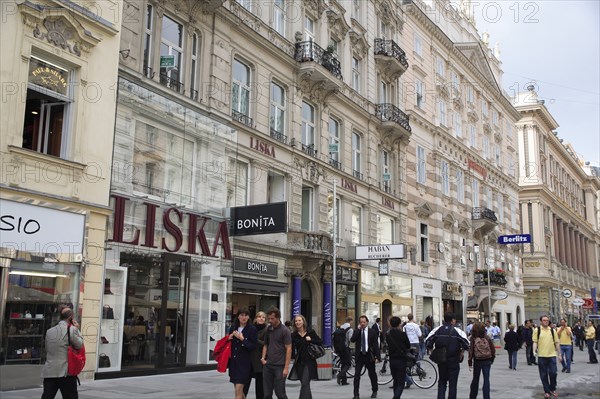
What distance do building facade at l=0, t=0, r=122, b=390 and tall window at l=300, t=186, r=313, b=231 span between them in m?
11.3

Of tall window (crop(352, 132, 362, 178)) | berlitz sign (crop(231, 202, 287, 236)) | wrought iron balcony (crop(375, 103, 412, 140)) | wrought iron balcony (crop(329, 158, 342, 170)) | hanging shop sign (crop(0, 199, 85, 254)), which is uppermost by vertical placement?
wrought iron balcony (crop(375, 103, 412, 140))

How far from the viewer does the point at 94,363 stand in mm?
15297

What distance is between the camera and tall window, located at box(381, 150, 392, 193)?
107 ft

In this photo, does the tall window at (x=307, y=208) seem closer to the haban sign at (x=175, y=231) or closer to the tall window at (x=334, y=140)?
the tall window at (x=334, y=140)

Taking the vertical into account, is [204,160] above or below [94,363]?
above

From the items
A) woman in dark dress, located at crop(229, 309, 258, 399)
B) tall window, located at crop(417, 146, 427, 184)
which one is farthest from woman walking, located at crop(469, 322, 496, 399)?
tall window, located at crop(417, 146, 427, 184)

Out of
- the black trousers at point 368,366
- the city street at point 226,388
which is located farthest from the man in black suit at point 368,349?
the city street at point 226,388

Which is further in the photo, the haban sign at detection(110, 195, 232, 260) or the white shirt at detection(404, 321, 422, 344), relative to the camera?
the white shirt at detection(404, 321, 422, 344)

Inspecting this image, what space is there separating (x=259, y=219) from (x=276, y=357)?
32.9ft

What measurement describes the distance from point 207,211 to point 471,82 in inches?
1292

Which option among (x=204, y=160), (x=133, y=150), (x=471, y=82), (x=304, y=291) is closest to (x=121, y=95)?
(x=133, y=150)

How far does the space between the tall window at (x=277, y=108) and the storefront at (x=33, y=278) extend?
11.0 m

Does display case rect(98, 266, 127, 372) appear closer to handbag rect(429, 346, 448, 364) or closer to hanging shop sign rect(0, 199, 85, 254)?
hanging shop sign rect(0, 199, 85, 254)

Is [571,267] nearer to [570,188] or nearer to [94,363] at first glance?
[570,188]
